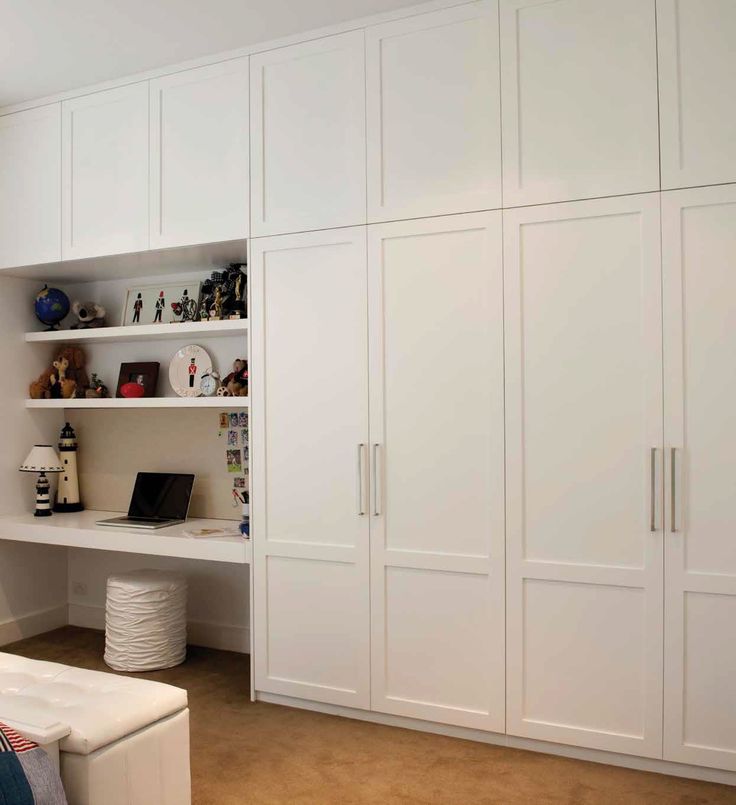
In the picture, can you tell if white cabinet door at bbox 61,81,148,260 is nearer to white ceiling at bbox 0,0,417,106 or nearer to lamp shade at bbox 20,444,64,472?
white ceiling at bbox 0,0,417,106

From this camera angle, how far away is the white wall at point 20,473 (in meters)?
4.07

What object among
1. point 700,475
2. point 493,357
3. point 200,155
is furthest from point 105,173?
point 700,475

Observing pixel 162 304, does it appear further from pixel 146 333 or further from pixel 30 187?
pixel 30 187

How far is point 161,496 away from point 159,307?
1.00 m

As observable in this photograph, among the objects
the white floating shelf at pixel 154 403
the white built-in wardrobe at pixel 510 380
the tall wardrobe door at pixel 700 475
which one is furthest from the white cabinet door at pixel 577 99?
the white floating shelf at pixel 154 403

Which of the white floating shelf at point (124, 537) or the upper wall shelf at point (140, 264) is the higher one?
the upper wall shelf at point (140, 264)

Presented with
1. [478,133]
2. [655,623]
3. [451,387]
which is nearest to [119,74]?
[478,133]

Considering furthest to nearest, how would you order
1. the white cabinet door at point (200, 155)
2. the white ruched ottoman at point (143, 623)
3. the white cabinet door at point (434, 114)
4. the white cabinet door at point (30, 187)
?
the white cabinet door at point (30, 187), the white ruched ottoman at point (143, 623), the white cabinet door at point (200, 155), the white cabinet door at point (434, 114)

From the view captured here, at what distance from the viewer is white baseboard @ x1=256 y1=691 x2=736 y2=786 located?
2.55m

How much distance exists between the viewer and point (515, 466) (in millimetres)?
2762

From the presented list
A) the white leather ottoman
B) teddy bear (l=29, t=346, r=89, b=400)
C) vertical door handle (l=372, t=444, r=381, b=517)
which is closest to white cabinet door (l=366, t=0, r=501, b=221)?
vertical door handle (l=372, t=444, r=381, b=517)

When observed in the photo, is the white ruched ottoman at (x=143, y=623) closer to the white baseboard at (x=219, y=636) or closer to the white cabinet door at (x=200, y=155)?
the white baseboard at (x=219, y=636)

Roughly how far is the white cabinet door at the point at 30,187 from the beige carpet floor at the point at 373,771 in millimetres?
2390

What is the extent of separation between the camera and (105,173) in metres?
3.65
